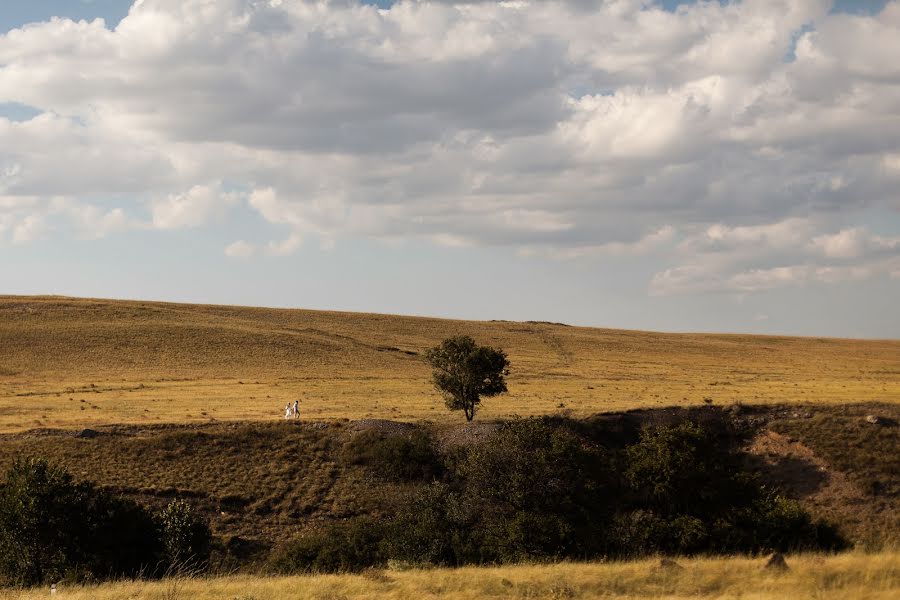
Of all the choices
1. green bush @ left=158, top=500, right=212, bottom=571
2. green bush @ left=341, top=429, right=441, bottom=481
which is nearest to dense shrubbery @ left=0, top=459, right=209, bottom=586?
green bush @ left=158, top=500, right=212, bottom=571

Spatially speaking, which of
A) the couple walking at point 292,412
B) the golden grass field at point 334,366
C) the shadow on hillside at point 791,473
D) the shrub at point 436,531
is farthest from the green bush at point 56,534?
the shadow on hillside at point 791,473

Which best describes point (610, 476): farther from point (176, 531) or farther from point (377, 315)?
point (377, 315)

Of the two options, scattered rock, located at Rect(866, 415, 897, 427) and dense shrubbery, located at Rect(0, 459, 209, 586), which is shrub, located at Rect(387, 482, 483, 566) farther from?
scattered rock, located at Rect(866, 415, 897, 427)

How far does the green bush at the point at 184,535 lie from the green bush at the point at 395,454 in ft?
39.6

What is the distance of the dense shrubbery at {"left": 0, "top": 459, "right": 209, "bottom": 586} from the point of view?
95.5 feet

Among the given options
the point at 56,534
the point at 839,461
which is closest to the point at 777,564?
the point at 56,534

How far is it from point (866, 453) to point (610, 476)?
53.9 ft

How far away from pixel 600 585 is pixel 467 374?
38506mm

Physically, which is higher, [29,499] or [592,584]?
[592,584]

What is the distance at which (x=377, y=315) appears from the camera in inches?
5084

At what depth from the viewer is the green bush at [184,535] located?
3159cm

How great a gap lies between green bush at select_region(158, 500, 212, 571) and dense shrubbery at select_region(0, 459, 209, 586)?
12 cm

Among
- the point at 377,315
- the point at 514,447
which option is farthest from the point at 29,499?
the point at 377,315

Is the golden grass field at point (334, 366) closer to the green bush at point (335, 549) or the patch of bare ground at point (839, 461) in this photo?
the patch of bare ground at point (839, 461)
